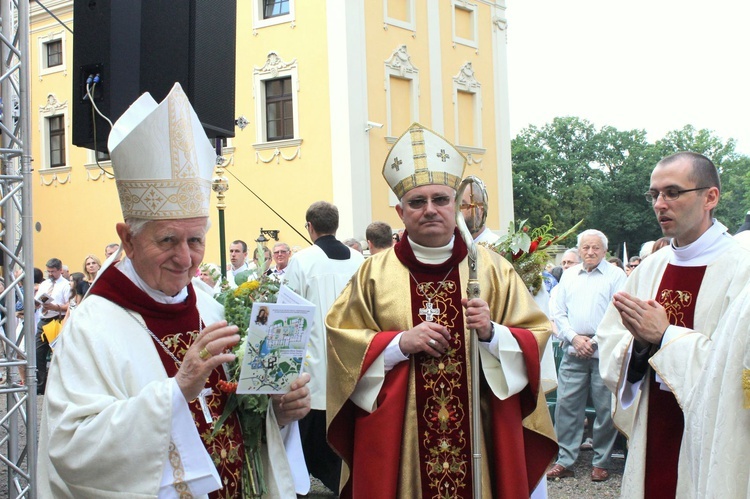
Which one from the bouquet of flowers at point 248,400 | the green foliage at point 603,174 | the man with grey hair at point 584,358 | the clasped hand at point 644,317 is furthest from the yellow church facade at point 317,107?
the green foliage at point 603,174

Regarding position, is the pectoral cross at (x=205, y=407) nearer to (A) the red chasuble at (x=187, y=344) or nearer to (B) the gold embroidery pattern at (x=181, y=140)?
(A) the red chasuble at (x=187, y=344)

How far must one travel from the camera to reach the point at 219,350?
251 centimetres

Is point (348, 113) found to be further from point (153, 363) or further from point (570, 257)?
point (153, 363)

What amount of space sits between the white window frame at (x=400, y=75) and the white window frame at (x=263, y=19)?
8.90 feet

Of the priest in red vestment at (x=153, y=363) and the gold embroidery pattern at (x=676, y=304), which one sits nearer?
the priest in red vestment at (x=153, y=363)

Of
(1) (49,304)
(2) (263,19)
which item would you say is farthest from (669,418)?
(2) (263,19)

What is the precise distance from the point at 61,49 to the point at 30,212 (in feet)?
68.3

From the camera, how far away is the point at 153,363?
9.05ft

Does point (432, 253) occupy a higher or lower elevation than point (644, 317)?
higher

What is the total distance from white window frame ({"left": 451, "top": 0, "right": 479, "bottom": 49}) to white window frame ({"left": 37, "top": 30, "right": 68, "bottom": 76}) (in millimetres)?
11198

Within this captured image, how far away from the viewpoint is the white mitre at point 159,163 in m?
2.75

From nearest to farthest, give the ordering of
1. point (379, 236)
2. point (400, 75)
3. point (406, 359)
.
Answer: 1. point (406, 359)
2. point (379, 236)
3. point (400, 75)

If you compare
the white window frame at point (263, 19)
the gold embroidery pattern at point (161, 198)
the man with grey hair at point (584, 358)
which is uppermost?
the white window frame at point (263, 19)

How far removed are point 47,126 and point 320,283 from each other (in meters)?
21.0
